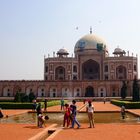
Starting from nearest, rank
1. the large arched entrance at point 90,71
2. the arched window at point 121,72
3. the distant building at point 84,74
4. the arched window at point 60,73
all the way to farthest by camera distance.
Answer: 1. the distant building at point 84,74
2. the arched window at point 121,72
3. the arched window at point 60,73
4. the large arched entrance at point 90,71

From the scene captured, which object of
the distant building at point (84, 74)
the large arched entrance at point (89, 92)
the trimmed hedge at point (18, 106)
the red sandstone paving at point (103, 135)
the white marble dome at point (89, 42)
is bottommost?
the red sandstone paving at point (103, 135)

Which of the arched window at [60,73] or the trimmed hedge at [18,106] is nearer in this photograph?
the trimmed hedge at [18,106]

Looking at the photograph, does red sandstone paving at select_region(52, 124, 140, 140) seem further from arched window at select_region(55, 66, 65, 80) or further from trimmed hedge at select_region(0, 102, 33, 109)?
arched window at select_region(55, 66, 65, 80)

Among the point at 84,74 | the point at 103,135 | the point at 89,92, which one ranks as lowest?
the point at 103,135

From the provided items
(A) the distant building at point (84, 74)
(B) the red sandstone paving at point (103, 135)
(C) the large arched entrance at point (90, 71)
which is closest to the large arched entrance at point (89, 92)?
(A) the distant building at point (84, 74)

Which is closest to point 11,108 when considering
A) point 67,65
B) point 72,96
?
point 72,96

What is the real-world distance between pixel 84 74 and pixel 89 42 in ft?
19.1

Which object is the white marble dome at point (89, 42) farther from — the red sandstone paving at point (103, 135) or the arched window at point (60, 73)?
the red sandstone paving at point (103, 135)

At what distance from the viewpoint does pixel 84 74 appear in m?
60.7

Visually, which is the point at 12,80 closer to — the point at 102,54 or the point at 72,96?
the point at 72,96

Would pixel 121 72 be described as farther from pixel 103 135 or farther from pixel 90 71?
pixel 103 135

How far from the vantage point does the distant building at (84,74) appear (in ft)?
171

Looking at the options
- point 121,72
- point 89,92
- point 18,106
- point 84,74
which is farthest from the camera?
point 84,74

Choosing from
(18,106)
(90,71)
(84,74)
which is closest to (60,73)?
(84,74)
